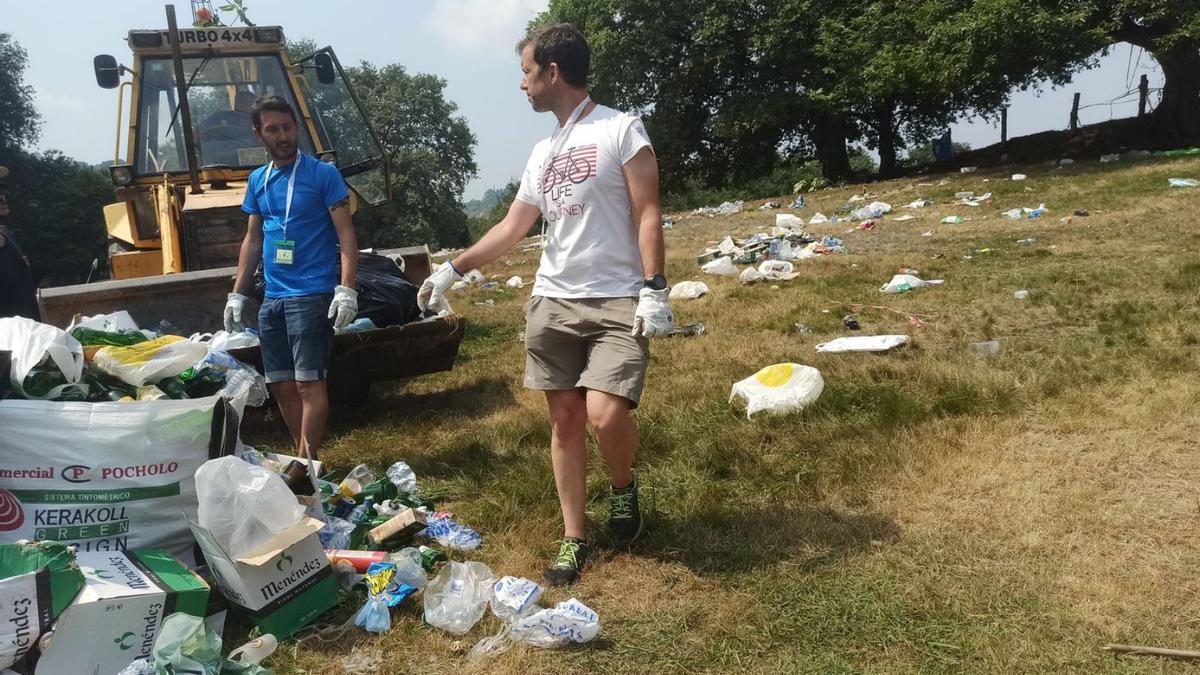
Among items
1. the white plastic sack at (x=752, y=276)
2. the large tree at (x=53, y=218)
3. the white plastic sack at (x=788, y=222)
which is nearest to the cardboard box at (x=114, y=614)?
the white plastic sack at (x=752, y=276)

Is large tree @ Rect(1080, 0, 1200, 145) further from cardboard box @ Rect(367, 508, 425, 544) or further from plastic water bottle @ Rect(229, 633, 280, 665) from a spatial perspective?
plastic water bottle @ Rect(229, 633, 280, 665)

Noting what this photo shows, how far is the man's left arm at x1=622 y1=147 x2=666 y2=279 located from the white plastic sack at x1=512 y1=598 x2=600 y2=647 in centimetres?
102

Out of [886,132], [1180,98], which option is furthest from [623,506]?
[886,132]

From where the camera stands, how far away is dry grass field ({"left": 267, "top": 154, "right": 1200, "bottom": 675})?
2.36 m

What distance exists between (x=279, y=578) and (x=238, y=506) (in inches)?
9.6

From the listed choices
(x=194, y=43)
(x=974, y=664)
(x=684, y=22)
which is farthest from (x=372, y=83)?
(x=974, y=664)

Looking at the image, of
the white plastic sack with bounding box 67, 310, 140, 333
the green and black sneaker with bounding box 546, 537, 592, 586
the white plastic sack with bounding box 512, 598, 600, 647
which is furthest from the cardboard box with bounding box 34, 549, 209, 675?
the white plastic sack with bounding box 67, 310, 140, 333

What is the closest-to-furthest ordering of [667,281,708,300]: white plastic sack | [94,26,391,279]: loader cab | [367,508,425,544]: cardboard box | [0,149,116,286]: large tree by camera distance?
[367,508,425,544]: cardboard box, [94,26,391,279]: loader cab, [667,281,708,300]: white plastic sack, [0,149,116,286]: large tree

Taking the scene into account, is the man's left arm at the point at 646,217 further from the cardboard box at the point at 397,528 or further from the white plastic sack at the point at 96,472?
the white plastic sack at the point at 96,472

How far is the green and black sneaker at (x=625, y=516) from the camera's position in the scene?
2943 mm

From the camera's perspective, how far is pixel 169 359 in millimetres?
2982

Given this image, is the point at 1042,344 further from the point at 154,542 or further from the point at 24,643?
the point at 24,643

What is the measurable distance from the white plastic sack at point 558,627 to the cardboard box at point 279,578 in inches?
25.5

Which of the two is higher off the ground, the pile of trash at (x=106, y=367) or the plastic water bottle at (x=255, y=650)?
the pile of trash at (x=106, y=367)
